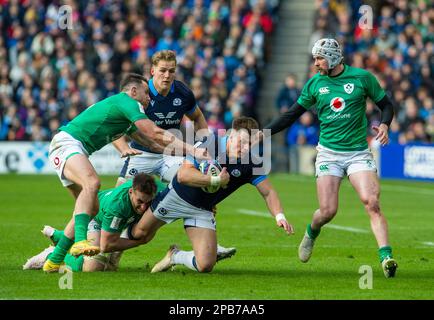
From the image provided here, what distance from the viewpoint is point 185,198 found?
12.4 meters

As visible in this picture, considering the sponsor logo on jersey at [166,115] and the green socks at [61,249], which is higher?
the sponsor logo on jersey at [166,115]

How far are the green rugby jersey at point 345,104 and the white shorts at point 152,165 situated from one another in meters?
2.63

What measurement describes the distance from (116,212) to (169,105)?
2.54m

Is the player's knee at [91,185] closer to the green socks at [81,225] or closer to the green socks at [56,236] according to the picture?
the green socks at [81,225]

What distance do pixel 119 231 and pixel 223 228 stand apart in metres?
5.71

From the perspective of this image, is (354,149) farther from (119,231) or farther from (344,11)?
(344,11)

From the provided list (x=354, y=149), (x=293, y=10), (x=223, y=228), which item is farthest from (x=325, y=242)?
(x=293, y=10)

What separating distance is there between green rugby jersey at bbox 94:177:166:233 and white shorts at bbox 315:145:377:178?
2188 millimetres

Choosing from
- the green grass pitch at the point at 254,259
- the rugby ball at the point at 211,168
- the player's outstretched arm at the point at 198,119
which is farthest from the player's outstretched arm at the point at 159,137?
the player's outstretched arm at the point at 198,119

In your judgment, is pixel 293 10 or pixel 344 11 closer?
pixel 344 11

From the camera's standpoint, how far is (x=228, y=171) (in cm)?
1218

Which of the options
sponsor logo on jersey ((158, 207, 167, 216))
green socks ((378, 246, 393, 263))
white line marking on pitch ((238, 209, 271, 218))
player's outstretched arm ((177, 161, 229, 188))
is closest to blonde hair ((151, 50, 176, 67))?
player's outstretched arm ((177, 161, 229, 188))

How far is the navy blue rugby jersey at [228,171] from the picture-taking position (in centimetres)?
1206

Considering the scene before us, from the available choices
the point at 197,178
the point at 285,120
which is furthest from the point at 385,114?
the point at 197,178
